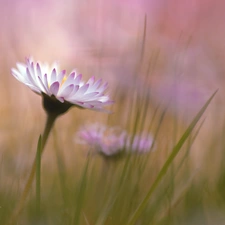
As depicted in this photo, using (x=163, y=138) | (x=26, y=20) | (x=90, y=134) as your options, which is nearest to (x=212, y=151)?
(x=163, y=138)

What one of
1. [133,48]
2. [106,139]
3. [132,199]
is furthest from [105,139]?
[133,48]

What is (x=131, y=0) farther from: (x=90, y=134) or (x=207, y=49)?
(x=90, y=134)

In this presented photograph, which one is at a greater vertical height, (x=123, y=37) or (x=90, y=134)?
(x=123, y=37)

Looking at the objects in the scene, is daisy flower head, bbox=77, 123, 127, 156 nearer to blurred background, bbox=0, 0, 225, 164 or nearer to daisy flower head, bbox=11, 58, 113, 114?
blurred background, bbox=0, 0, 225, 164

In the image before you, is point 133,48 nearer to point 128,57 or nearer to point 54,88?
point 128,57

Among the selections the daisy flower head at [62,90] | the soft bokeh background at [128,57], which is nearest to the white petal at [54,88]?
the daisy flower head at [62,90]

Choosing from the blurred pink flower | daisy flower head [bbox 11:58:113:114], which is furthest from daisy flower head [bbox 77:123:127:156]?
daisy flower head [bbox 11:58:113:114]

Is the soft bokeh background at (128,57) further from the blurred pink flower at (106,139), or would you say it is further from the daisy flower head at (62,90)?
the daisy flower head at (62,90)
